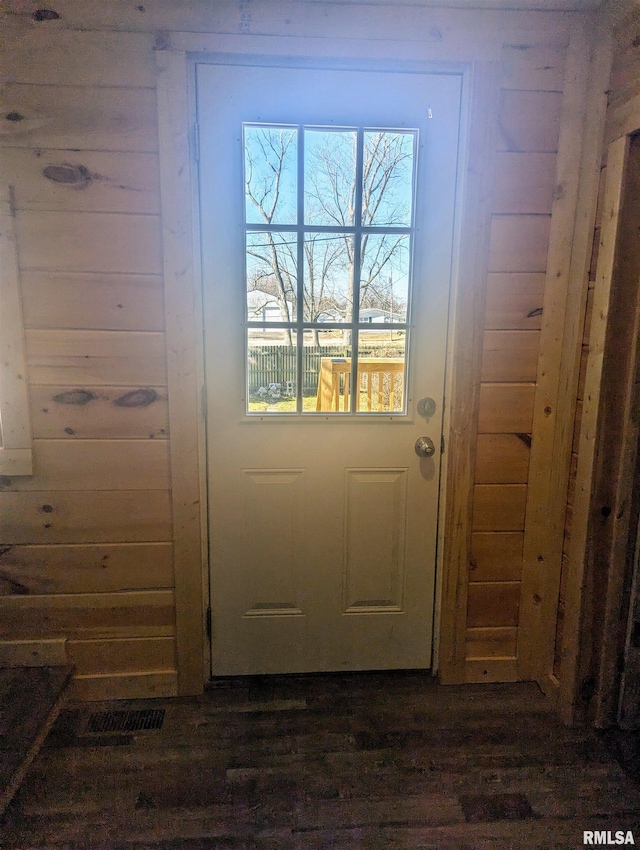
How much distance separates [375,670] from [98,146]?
1934 millimetres

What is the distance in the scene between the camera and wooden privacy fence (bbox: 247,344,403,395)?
1541mm

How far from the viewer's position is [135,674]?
162 cm

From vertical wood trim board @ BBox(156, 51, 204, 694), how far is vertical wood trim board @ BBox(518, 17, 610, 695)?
1.11m

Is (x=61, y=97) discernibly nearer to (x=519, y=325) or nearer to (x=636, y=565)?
(x=519, y=325)

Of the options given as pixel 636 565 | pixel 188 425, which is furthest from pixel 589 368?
pixel 188 425

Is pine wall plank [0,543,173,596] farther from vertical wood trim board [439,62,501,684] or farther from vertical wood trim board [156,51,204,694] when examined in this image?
vertical wood trim board [439,62,501,684]

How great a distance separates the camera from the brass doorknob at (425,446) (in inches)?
63.0

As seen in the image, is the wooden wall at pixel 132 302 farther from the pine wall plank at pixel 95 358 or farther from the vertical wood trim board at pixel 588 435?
the vertical wood trim board at pixel 588 435

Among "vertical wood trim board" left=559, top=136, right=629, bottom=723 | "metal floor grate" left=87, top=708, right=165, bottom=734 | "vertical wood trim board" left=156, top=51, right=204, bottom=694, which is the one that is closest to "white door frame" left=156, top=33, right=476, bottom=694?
"vertical wood trim board" left=156, top=51, right=204, bottom=694

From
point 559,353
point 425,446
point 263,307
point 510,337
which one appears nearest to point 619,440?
point 559,353

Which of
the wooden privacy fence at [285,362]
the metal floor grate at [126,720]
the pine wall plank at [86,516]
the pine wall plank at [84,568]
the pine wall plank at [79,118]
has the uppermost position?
the pine wall plank at [79,118]

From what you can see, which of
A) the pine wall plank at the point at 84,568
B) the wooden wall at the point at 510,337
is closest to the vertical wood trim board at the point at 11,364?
the pine wall plank at the point at 84,568

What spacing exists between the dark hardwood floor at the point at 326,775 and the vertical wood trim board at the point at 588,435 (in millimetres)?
219

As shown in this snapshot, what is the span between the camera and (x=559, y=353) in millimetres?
1528
